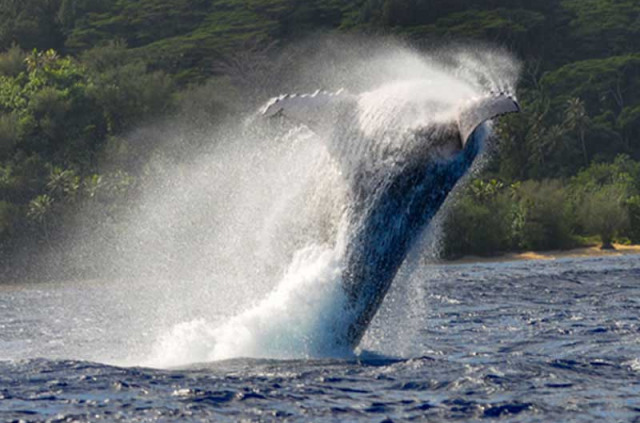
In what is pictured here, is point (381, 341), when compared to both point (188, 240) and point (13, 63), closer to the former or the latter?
point (188, 240)

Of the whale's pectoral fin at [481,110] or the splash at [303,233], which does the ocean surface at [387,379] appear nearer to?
the splash at [303,233]

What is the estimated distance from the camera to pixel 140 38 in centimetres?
12962

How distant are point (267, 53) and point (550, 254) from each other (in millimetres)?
50154

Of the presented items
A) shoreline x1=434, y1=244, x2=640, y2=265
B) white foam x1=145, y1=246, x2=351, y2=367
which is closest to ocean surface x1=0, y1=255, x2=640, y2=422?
white foam x1=145, y1=246, x2=351, y2=367

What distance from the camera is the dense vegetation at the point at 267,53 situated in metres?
72.5

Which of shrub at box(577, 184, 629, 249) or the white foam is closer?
the white foam

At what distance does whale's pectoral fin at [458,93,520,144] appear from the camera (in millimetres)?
11961

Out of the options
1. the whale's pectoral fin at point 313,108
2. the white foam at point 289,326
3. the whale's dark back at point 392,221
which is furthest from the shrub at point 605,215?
the whale's pectoral fin at point 313,108

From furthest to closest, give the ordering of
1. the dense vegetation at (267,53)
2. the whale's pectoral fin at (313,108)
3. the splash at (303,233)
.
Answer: the dense vegetation at (267,53) → the whale's pectoral fin at (313,108) → the splash at (303,233)

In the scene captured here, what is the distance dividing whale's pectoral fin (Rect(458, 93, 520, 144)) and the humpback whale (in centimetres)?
4

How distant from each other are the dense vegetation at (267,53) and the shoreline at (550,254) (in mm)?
928

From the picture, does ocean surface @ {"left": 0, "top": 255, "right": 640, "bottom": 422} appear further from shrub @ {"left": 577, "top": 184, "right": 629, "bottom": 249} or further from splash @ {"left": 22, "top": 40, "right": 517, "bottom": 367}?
shrub @ {"left": 577, "top": 184, "right": 629, "bottom": 249}

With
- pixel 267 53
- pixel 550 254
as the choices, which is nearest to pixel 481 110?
pixel 550 254

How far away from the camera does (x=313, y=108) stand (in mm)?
13531
